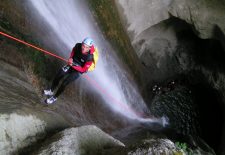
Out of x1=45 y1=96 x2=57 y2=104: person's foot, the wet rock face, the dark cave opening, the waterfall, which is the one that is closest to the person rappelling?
x1=45 y1=96 x2=57 y2=104: person's foot

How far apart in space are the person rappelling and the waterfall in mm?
2184

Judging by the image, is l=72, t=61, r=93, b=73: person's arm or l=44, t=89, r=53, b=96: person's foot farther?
l=44, t=89, r=53, b=96: person's foot

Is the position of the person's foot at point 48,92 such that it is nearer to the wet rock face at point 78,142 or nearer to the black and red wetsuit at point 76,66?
the black and red wetsuit at point 76,66

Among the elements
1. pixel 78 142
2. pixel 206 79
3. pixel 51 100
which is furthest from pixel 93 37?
pixel 206 79

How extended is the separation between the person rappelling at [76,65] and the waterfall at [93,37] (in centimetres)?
218

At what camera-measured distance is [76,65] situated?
8.19m

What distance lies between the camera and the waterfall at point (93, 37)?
11091 millimetres

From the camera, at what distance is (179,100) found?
1819 cm

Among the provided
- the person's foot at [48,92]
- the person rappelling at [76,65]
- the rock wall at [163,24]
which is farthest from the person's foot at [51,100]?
the rock wall at [163,24]

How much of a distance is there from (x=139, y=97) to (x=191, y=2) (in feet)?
16.9

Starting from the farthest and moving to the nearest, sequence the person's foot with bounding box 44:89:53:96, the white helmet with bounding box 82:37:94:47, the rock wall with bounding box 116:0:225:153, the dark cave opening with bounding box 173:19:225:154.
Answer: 1. the dark cave opening with bounding box 173:19:225:154
2. the rock wall with bounding box 116:0:225:153
3. the person's foot with bounding box 44:89:53:96
4. the white helmet with bounding box 82:37:94:47

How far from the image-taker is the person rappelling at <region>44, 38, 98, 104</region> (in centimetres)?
803

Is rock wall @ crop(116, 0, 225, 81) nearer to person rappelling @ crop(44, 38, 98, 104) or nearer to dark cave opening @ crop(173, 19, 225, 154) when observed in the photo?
dark cave opening @ crop(173, 19, 225, 154)

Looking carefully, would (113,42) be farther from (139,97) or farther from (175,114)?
(175,114)
